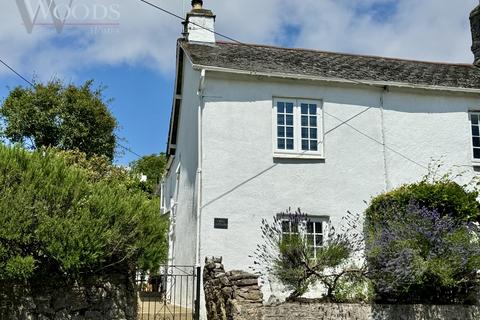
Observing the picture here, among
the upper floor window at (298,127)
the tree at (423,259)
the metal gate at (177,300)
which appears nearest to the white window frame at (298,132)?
the upper floor window at (298,127)

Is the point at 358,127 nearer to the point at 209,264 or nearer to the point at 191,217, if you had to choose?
the point at 191,217

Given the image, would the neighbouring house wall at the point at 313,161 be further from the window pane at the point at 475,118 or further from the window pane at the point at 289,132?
the window pane at the point at 289,132

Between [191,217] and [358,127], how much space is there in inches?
211

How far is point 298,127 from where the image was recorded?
48.3 ft

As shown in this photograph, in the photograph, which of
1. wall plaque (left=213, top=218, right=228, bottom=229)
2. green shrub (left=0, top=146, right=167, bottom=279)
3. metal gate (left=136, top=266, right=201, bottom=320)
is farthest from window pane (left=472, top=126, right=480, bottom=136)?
green shrub (left=0, top=146, right=167, bottom=279)

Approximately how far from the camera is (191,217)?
49.3 ft

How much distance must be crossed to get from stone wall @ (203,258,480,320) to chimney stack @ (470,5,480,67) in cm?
1189

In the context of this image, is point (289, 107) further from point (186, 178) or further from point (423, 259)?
point (423, 259)

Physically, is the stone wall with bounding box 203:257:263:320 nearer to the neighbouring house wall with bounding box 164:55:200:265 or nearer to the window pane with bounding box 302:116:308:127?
the neighbouring house wall with bounding box 164:55:200:265

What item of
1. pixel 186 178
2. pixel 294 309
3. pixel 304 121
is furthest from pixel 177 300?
pixel 294 309

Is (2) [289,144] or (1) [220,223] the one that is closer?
(1) [220,223]

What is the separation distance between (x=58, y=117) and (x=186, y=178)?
36.4 feet

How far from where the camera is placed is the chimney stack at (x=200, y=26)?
17641 mm

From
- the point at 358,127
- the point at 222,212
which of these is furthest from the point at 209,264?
the point at 358,127
